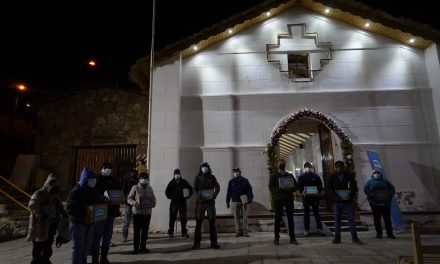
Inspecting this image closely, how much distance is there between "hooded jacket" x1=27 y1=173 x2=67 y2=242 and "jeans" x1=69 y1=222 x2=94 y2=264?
2.70ft

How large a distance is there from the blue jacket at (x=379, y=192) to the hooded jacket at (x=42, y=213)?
25.0 ft

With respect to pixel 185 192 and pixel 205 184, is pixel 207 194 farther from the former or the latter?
pixel 185 192

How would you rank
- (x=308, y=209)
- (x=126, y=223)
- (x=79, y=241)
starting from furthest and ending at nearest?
(x=308, y=209)
(x=126, y=223)
(x=79, y=241)

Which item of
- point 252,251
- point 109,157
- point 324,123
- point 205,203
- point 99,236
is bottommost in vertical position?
point 252,251

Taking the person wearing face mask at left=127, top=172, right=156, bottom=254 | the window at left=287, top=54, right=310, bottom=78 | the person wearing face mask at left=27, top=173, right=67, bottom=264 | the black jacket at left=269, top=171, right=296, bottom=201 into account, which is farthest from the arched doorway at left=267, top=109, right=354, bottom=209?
the person wearing face mask at left=27, top=173, right=67, bottom=264

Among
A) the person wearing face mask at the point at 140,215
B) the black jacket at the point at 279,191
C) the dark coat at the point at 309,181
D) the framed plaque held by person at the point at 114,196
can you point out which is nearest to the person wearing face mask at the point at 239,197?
the dark coat at the point at 309,181

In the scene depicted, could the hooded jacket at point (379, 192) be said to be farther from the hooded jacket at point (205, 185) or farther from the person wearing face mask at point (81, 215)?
the person wearing face mask at point (81, 215)

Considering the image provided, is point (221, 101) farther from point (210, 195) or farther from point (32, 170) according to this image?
point (32, 170)

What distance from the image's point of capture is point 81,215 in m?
4.88

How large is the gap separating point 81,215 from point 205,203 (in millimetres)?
2981

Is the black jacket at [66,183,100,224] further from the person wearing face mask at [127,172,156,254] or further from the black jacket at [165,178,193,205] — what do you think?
the black jacket at [165,178,193,205]

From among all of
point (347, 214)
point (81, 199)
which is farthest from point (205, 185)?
point (347, 214)

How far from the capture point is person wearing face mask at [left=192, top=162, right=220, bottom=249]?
7.03 meters

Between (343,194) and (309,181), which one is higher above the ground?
(309,181)
